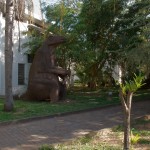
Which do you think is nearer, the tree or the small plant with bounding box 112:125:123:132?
the tree

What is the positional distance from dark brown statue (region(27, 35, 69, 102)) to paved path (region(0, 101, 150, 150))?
3.36 metres

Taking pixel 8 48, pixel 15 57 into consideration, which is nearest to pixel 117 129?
pixel 8 48

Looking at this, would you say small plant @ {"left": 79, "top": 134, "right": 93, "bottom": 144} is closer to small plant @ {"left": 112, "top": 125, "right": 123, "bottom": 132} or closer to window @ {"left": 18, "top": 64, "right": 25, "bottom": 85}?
small plant @ {"left": 112, "top": 125, "right": 123, "bottom": 132}

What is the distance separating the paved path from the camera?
10109 millimetres

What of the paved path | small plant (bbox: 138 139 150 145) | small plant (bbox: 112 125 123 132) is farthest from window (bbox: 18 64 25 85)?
small plant (bbox: 138 139 150 145)

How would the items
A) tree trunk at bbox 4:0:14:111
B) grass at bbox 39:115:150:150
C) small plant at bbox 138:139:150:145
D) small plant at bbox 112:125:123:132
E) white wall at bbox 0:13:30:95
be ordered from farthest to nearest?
white wall at bbox 0:13:30:95 → tree trunk at bbox 4:0:14:111 → small plant at bbox 112:125:123:132 → small plant at bbox 138:139:150:145 → grass at bbox 39:115:150:150

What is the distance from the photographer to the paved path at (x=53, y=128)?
10109mm

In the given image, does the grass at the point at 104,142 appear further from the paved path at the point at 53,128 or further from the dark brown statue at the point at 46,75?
the dark brown statue at the point at 46,75

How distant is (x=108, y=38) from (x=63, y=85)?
764cm

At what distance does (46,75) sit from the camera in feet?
64.0

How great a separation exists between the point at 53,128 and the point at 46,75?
7.41 metres

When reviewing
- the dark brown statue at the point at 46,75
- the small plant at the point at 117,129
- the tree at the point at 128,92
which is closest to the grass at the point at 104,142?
the small plant at the point at 117,129

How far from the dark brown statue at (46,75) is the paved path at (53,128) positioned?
3355mm

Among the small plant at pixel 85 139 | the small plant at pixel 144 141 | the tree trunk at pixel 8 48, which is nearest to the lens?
the small plant at pixel 144 141
